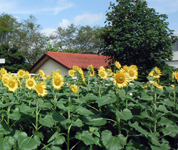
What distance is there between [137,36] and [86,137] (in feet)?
30.6

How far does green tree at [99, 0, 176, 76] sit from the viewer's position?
10.2 meters

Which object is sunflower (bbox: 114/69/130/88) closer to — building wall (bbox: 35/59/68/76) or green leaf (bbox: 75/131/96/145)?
green leaf (bbox: 75/131/96/145)

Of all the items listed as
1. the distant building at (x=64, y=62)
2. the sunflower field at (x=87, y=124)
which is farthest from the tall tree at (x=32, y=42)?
the sunflower field at (x=87, y=124)

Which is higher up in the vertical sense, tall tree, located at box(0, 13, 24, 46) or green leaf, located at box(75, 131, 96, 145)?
tall tree, located at box(0, 13, 24, 46)

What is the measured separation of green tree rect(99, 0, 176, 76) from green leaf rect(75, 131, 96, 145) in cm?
892

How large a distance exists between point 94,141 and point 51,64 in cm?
1688

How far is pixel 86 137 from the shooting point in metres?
1.41

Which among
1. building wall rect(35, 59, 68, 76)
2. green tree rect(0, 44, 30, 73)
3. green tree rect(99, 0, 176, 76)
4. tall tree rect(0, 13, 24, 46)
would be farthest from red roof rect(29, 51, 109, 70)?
tall tree rect(0, 13, 24, 46)

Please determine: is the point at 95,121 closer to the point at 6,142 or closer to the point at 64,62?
the point at 6,142

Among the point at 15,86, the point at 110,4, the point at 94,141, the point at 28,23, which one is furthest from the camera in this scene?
the point at 28,23

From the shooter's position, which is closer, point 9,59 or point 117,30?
point 117,30

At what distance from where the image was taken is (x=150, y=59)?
1050cm

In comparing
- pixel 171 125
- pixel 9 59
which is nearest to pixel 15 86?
pixel 171 125

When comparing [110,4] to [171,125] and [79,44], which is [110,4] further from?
[79,44]
